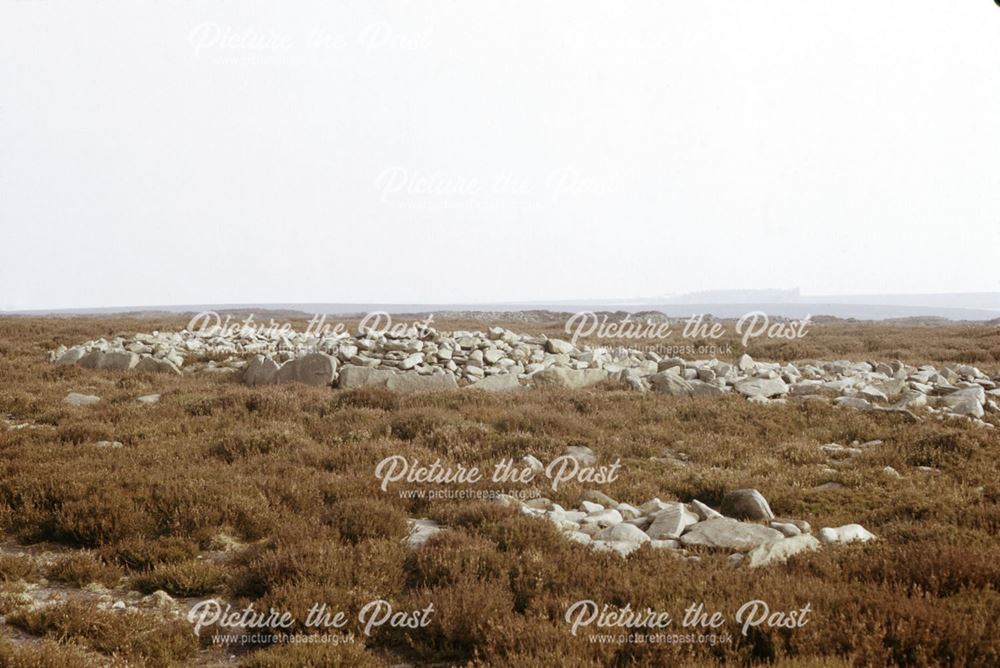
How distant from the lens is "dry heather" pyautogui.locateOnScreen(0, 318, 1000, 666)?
436 cm

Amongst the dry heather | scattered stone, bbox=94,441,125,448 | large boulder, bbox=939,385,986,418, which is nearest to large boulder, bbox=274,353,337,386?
the dry heather

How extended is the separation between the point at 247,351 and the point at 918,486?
20160 millimetres

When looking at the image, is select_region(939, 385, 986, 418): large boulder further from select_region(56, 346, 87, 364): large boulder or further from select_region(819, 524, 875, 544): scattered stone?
select_region(56, 346, 87, 364): large boulder

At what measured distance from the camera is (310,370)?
16.9 m

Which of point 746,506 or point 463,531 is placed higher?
point 463,531

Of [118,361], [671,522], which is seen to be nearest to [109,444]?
[671,522]

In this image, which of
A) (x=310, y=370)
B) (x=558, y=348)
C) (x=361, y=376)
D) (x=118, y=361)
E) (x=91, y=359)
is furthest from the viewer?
(x=558, y=348)

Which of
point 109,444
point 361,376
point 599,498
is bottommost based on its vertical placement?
point 599,498

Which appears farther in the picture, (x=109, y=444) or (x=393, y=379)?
(x=393, y=379)

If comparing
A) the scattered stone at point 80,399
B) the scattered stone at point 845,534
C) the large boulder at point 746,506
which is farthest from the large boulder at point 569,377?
the scattered stone at point 845,534

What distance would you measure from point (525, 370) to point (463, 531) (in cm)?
1223

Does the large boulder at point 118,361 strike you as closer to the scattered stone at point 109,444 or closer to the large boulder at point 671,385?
the scattered stone at point 109,444

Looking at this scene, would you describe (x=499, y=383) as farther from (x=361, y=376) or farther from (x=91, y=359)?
(x=91, y=359)

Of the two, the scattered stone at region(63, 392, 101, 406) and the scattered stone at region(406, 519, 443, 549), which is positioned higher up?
the scattered stone at region(63, 392, 101, 406)
